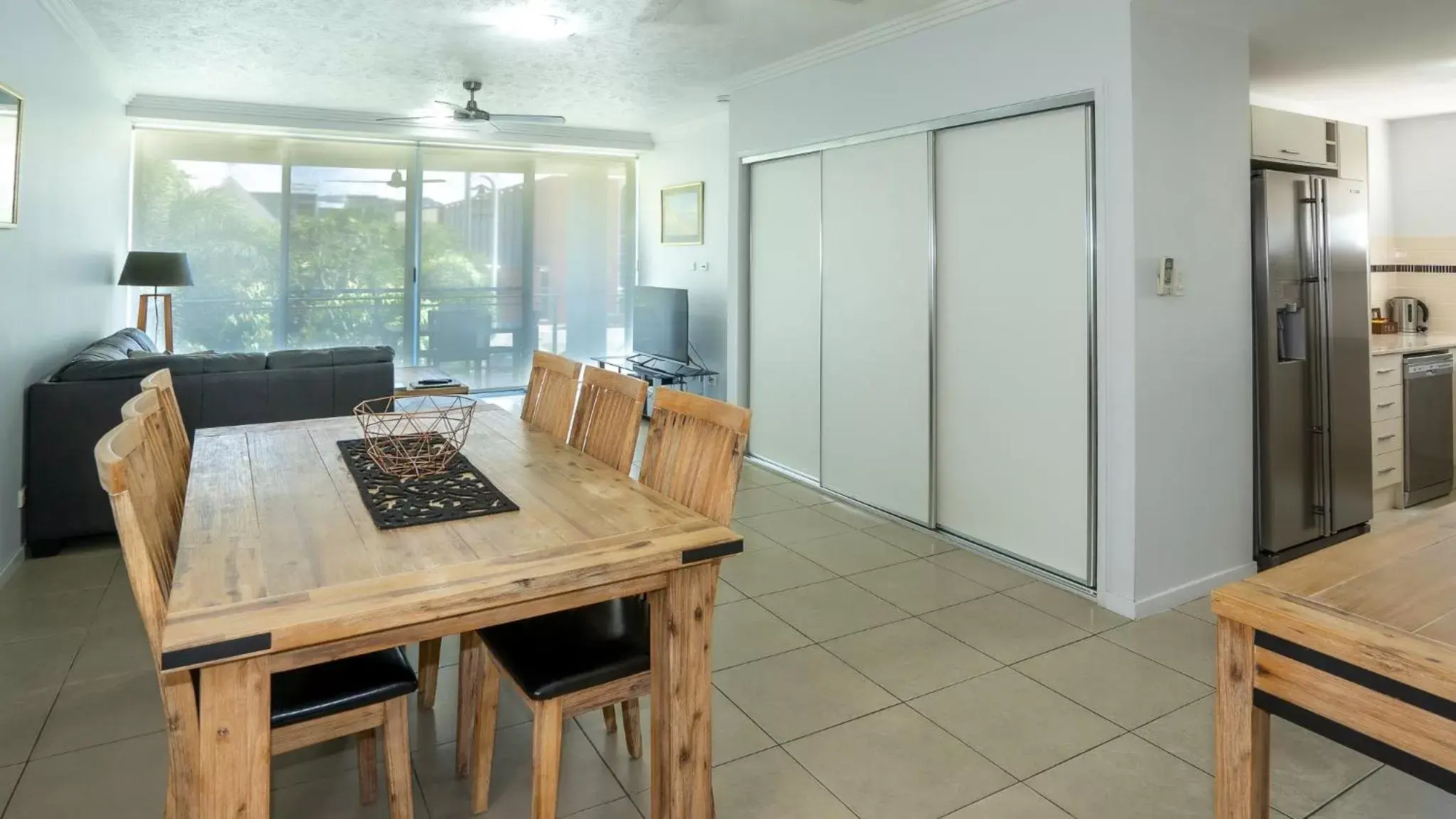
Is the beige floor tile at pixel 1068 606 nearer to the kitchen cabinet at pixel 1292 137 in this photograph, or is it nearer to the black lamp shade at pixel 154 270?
the kitchen cabinet at pixel 1292 137

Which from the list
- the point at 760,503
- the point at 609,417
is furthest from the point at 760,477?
the point at 609,417

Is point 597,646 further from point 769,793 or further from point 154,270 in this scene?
point 154,270

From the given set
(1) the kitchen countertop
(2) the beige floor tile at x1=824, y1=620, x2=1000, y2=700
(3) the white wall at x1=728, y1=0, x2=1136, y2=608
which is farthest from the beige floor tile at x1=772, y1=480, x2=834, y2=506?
(1) the kitchen countertop

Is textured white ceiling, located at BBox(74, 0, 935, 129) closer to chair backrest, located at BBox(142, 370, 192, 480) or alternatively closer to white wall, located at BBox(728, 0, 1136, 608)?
white wall, located at BBox(728, 0, 1136, 608)

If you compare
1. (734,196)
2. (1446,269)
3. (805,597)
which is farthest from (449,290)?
(1446,269)

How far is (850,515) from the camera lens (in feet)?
14.4

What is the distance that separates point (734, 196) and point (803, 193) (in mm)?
669

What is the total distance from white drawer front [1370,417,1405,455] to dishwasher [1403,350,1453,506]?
0.18 ft

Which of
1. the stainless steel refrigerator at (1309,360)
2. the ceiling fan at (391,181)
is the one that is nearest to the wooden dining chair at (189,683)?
the stainless steel refrigerator at (1309,360)

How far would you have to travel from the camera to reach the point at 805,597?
3.28m

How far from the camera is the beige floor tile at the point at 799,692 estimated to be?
2.34 meters

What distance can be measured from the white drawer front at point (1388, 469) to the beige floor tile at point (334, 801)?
488 centimetres

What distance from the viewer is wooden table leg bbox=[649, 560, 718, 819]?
5.35 ft

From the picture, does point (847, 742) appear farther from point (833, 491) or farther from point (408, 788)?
point (833, 491)
